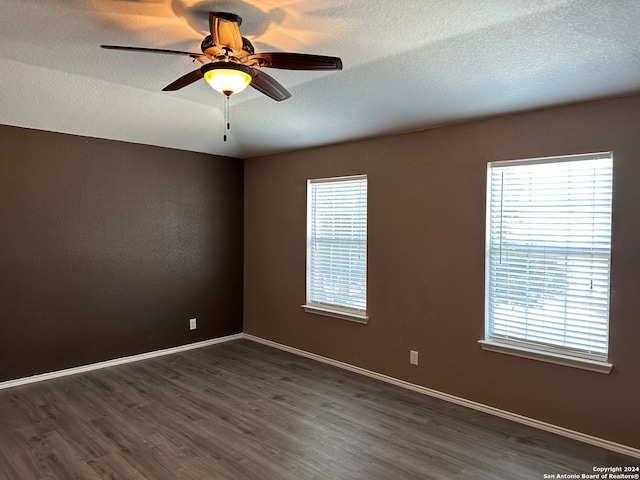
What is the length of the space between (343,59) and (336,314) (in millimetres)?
2596

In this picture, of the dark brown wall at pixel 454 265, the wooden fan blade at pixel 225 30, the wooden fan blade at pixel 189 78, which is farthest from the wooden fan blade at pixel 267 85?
the dark brown wall at pixel 454 265

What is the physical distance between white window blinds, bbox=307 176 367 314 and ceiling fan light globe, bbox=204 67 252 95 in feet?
7.65

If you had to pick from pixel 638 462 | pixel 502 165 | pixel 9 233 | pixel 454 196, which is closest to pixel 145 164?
pixel 9 233

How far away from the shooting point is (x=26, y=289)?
4.04 metres

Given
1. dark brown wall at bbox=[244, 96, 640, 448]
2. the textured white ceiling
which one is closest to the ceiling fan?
the textured white ceiling

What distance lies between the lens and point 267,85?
2.49 m

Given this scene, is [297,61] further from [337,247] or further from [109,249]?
[109,249]

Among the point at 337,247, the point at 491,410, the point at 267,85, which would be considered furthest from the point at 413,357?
the point at 267,85

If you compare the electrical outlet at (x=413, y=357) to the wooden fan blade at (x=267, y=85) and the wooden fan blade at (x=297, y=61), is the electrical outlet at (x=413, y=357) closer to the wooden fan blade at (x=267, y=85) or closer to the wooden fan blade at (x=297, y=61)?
the wooden fan blade at (x=267, y=85)

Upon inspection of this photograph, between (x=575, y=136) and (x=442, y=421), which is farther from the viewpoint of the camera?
(x=442, y=421)

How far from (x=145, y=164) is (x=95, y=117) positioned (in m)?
0.85

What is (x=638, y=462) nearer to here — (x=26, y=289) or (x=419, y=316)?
(x=419, y=316)

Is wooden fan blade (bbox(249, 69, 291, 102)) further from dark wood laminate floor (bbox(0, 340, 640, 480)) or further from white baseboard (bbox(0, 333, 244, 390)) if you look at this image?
white baseboard (bbox(0, 333, 244, 390))

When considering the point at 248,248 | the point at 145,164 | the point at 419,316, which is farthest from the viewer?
the point at 248,248
